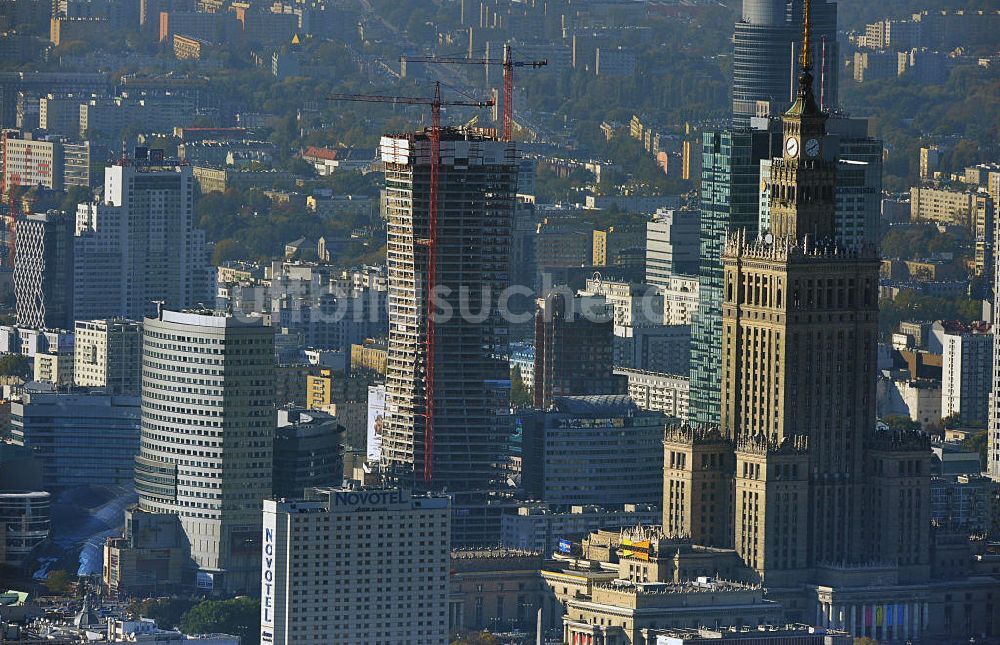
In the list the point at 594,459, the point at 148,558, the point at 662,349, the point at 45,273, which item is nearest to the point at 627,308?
the point at 662,349

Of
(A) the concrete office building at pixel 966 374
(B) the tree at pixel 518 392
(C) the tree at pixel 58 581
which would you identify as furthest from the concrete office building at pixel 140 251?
(C) the tree at pixel 58 581

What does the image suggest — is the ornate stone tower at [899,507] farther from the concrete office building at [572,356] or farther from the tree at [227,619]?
the concrete office building at [572,356]

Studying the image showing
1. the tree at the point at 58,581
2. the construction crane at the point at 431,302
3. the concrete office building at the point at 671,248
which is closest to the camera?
the tree at the point at 58,581

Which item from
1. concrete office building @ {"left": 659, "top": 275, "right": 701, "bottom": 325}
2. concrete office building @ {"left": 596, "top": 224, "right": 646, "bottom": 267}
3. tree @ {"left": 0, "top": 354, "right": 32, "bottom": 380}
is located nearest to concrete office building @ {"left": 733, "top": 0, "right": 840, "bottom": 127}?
concrete office building @ {"left": 659, "top": 275, "right": 701, "bottom": 325}

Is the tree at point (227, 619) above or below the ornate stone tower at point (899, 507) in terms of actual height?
below

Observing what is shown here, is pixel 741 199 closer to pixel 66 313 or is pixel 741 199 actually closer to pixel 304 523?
pixel 304 523

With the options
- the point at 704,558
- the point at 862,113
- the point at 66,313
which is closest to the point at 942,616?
the point at 704,558

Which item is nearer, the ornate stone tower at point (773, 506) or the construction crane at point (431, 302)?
the ornate stone tower at point (773, 506)
